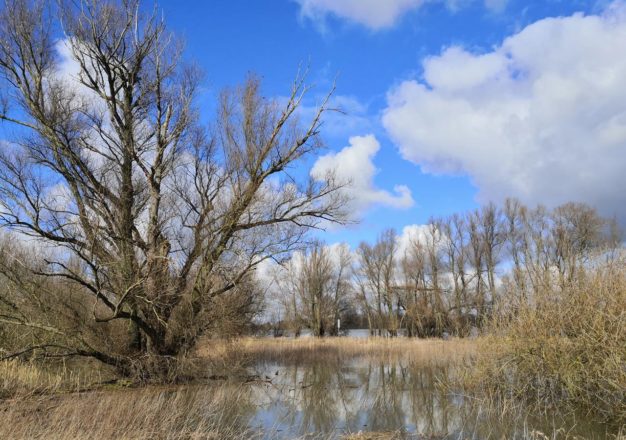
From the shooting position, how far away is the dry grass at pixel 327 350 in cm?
1808

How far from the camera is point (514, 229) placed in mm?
44938

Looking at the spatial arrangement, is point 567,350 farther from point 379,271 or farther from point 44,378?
point 379,271

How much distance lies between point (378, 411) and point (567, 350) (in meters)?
4.54

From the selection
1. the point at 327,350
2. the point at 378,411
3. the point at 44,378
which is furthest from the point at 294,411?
the point at 327,350

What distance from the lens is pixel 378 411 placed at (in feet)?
39.3

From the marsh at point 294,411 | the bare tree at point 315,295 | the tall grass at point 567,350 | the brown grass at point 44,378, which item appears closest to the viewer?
the marsh at point 294,411

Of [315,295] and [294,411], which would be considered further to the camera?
[315,295]

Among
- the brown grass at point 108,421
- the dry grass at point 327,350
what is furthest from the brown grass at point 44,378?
the dry grass at point 327,350

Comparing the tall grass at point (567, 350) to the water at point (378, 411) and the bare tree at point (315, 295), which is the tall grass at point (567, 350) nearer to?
the water at point (378, 411)

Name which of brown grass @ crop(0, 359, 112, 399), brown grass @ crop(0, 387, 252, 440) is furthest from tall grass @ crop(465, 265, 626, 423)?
brown grass @ crop(0, 359, 112, 399)

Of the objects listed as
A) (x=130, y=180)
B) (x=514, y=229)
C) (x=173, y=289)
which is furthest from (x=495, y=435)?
(x=514, y=229)

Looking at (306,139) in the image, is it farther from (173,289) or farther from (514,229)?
(514,229)

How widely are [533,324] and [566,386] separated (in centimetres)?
143

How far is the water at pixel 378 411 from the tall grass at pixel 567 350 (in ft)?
2.05
